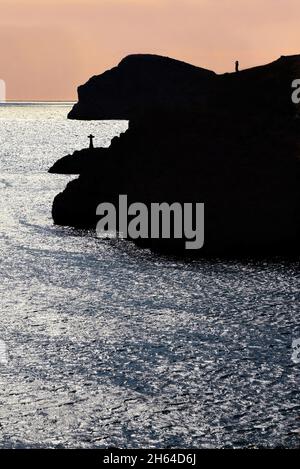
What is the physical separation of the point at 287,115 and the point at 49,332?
40.0 meters

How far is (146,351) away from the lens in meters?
34.1

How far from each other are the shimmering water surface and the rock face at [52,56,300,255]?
538cm

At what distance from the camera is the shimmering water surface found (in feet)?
83.8

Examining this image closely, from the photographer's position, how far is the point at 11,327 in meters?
38.6

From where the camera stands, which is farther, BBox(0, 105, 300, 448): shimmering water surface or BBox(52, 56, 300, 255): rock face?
BBox(52, 56, 300, 255): rock face

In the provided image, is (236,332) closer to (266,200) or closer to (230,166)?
(266,200)

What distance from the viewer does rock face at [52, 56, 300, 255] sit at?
6178cm

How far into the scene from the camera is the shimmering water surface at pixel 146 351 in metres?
25.5

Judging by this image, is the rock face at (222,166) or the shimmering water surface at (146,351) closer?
the shimmering water surface at (146,351)

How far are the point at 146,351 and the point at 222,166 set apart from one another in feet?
116

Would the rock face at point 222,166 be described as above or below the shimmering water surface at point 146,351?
above

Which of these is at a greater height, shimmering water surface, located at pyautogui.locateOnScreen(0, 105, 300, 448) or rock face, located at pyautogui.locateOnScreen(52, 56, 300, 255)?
rock face, located at pyautogui.locateOnScreen(52, 56, 300, 255)

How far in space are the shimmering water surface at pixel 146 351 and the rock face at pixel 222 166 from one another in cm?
538
